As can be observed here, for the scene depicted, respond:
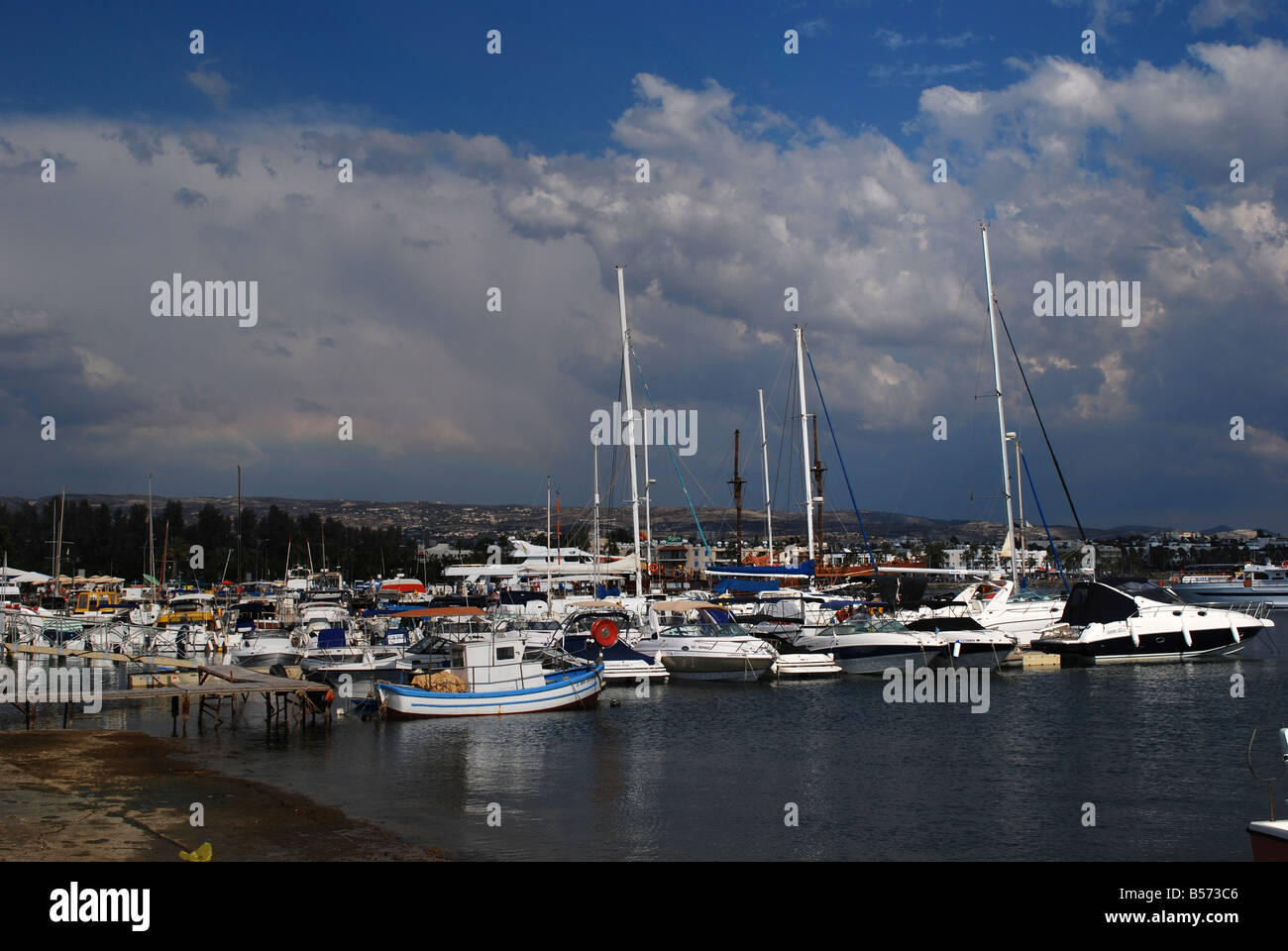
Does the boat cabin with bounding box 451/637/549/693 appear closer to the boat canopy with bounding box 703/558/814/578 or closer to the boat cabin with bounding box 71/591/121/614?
the boat canopy with bounding box 703/558/814/578

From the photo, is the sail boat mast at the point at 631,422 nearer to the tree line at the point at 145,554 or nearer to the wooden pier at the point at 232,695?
the wooden pier at the point at 232,695

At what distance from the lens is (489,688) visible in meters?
39.2

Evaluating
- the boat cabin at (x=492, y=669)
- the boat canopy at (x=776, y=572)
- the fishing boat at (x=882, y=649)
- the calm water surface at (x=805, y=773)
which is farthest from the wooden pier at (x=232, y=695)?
the boat canopy at (x=776, y=572)

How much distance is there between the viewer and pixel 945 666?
50.8 m

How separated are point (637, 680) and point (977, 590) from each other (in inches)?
1234

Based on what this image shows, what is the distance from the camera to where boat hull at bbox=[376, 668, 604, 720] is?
38188mm

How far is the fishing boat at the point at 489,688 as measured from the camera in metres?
38.3

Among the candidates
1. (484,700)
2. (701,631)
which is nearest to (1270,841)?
(484,700)

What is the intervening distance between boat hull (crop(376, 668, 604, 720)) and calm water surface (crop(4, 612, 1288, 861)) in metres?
0.51

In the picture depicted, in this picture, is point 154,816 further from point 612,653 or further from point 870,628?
point 870,628

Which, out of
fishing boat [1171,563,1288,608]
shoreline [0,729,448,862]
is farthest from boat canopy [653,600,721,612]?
fishing boat [1171,563,1288,608]

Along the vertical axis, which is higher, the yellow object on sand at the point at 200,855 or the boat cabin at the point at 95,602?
the yellow object on sand at the point at 200,855
